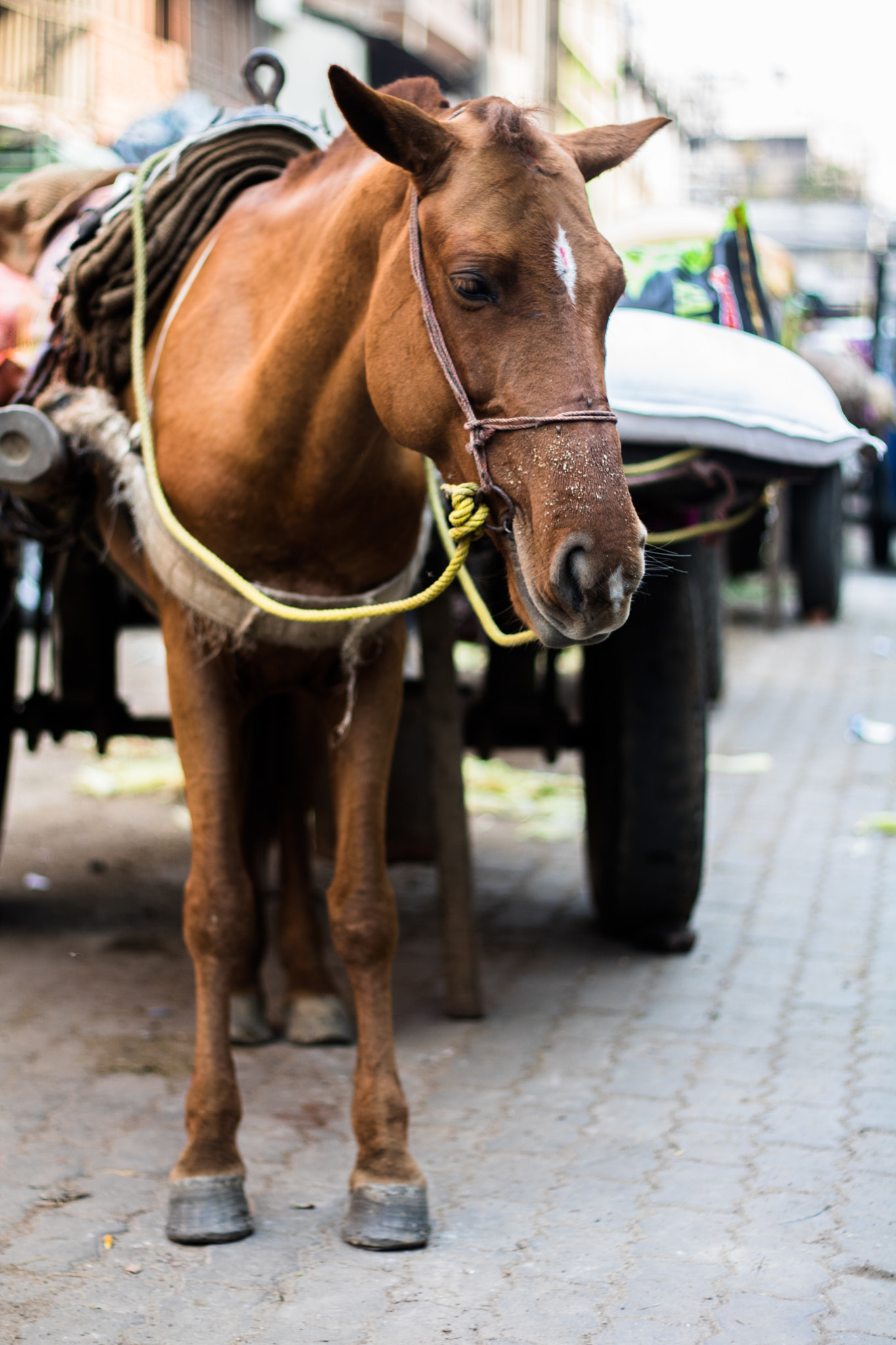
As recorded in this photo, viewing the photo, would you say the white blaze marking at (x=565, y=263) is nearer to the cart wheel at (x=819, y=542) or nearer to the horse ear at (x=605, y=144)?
the horse ear at (x=605, y=144)

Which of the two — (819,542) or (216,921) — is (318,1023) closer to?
(216,921)

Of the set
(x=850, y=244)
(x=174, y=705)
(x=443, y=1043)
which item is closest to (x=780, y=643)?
(x=443, y=1043)

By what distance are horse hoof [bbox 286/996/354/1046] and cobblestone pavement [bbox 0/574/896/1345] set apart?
0.06 m

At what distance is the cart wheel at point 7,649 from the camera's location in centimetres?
414

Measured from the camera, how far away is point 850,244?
62.6 feet

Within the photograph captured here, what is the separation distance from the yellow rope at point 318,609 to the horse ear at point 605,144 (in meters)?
0.65

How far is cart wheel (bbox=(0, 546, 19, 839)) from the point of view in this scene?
414 centimetres

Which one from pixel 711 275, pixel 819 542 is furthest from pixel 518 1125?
pixel 819 542

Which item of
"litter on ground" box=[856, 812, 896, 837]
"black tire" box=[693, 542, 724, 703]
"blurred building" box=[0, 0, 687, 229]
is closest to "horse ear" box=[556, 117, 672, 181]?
"litter on ground" box=[856, 812, 896, 837]

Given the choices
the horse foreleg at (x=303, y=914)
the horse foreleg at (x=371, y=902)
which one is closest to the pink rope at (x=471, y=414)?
the horse foreleg at (x=371, y=902)

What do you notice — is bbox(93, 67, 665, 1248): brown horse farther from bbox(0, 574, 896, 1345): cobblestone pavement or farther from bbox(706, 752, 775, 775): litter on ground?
bbox(706, 752, 775, 775): litter on ground

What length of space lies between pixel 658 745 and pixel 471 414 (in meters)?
2.14

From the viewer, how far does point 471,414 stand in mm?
2205

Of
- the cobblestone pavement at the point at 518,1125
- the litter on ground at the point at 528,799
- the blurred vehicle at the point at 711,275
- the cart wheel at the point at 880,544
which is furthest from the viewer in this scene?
the cart wheel at the point at 880,544
